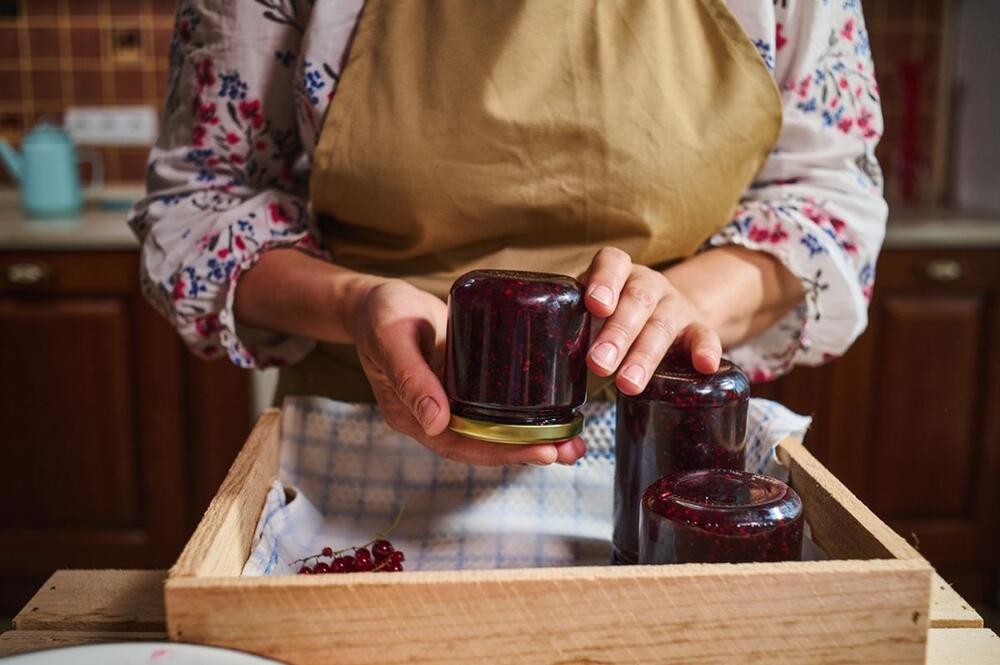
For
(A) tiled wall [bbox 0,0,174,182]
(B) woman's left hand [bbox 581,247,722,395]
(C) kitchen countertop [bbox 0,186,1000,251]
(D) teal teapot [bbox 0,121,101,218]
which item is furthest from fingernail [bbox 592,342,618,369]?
(A) tiled wall [bbox 0,0,174,182]

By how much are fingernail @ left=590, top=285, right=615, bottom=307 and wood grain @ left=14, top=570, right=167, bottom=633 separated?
33 centimetres

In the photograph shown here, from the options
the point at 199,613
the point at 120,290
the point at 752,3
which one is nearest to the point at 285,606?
the point at 199,613

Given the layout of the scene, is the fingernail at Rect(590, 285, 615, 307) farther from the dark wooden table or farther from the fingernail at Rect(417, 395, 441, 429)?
the dark wooden table

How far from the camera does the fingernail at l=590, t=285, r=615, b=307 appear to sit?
24.6 inches

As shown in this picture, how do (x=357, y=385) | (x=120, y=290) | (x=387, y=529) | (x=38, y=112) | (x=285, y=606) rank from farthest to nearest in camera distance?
(x=38, y=112)
(x=120, y=290)
(x=357, y=385)
(x=387, y=529)
(x=285, y=606)

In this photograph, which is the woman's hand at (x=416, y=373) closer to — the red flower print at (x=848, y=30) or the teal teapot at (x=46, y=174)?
the red flower print at (x=848, y=30)

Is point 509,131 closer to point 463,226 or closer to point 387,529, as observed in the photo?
point 463,226

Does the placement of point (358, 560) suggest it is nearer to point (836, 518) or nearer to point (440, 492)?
point (440, 492)

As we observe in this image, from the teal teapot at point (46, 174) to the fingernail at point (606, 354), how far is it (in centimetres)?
Result: 194

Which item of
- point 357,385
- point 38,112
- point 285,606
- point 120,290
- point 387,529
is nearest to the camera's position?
point 285,606

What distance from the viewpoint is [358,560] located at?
663 mm

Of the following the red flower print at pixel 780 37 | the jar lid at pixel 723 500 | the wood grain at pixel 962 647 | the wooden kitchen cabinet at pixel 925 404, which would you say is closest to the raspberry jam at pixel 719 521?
the jar lid at pixel 723 500

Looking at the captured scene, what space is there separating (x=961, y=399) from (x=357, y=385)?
1.67m

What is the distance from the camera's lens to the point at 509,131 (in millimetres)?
824
